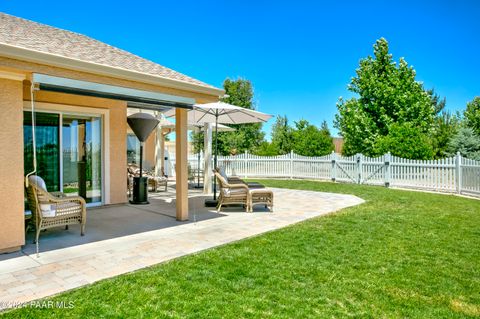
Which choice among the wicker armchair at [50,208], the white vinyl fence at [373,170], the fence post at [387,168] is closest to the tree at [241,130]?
the white vinyl fence at [373,170]

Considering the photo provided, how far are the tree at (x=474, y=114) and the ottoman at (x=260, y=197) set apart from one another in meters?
24.4

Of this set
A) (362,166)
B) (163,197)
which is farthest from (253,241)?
(362,166)

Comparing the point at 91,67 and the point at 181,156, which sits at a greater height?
the point at 91,67

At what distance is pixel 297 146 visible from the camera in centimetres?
2225

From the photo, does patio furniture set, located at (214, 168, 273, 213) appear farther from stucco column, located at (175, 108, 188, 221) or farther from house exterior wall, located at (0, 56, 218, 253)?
house exterior wall, located at (0, 56, 218, 253)

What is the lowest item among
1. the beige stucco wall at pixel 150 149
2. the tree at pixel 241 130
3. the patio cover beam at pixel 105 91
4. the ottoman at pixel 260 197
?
the ottoman at pixel 260 197

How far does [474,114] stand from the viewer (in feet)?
97.2

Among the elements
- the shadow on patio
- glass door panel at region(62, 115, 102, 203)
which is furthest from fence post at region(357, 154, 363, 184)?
glass door panel at region(62, 115, 102, 203)

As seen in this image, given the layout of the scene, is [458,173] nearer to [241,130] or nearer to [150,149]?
[150,149]

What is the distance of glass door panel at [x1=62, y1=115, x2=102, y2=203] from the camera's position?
8211mm

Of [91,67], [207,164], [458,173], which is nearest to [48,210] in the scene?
[91,67]

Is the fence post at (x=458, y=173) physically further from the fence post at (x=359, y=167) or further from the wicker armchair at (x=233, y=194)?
the wicker armchair at (x=233, y=194)

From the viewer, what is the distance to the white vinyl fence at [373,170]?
1245cm

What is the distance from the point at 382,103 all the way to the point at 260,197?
19.9m
